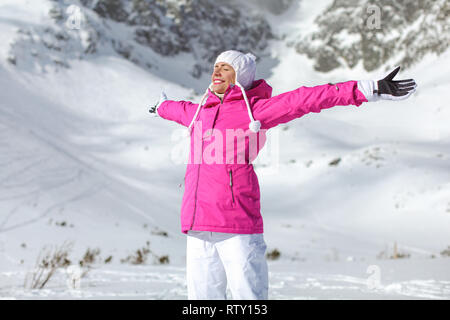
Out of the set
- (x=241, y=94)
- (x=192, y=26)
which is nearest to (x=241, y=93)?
(x=241, y=94)

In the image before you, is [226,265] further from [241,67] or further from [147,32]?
[147,32]

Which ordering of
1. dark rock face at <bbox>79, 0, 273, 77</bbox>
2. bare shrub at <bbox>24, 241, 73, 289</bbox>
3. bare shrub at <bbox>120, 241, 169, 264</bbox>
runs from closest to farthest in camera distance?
bare shrub at <bbox>24, 241, 73, 289</bbox> < bare shrub at <bbox>120, 241, 169, 264</bbox> < dark rock face at <bbox>79, 0, 273, 77</bbox>

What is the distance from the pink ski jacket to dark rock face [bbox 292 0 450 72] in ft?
148

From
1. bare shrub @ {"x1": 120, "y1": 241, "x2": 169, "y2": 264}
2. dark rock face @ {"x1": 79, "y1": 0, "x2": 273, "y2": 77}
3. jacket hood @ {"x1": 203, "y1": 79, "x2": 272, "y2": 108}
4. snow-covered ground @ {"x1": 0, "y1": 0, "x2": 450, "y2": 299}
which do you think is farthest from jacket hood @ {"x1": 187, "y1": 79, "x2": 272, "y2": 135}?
dark rock face @ {"x1": 79, "y1": 0, "x2": 273, "y2": 77}

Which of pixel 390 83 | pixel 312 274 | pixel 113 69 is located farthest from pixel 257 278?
pixel 113 69

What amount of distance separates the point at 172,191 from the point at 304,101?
14.4m

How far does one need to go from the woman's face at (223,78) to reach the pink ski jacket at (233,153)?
0.05 m

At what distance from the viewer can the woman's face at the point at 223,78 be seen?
2.62 meters

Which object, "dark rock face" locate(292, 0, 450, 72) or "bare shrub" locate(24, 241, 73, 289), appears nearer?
"bare shrub" locate(24, 241, 73, 289)

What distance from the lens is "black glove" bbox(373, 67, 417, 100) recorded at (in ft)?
7.55

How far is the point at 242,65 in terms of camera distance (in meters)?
2.63

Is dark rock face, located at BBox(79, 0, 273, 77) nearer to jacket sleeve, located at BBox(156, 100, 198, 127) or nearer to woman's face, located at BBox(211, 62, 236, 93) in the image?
jacket sleeve, located at BBox(156, 100, 198, 127)
